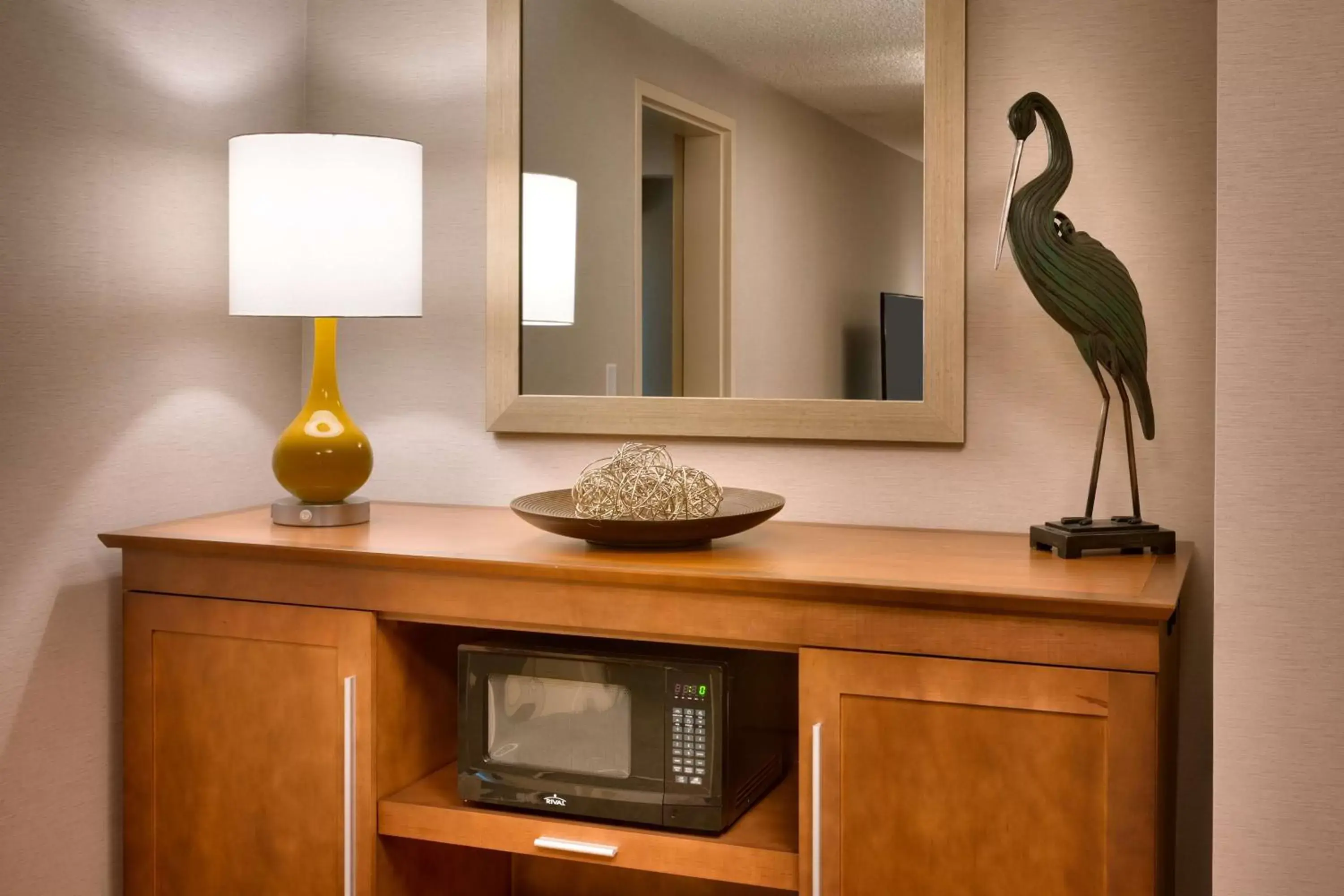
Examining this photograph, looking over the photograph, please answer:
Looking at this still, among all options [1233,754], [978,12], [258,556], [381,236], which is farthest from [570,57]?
[1233,754]

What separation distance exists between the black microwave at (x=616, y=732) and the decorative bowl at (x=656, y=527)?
0.17 meters

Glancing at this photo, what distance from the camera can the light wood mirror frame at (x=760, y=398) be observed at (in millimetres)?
1941

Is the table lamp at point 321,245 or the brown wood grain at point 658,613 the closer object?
the brown wood grain at point 658,613

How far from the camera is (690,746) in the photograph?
1699 mm

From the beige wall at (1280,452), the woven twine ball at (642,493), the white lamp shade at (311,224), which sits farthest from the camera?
the white lamp shade at (311,224)

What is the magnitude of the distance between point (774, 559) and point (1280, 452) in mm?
659

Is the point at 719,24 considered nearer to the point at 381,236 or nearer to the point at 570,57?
the point at 570,57

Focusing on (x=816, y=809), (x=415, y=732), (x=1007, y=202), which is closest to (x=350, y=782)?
(x=415, y=732)

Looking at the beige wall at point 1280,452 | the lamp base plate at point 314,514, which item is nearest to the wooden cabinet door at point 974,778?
the beige wall at point 1280,452

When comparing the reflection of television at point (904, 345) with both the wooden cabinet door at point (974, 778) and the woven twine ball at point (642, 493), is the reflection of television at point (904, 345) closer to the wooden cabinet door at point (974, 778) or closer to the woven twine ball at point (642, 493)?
the woven twine ball at point (642, 493)

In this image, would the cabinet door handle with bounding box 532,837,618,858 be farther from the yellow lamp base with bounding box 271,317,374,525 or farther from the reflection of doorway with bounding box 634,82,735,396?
the reflection of doorway with bounding box 634,82,735,396

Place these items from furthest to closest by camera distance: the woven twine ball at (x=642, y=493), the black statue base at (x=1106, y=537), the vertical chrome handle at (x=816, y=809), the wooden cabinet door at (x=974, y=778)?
the woven twine ball at (x=642, y=493) → the black statue base at (x=1106, y=537) → the vertical chrome handle at (x=816, y=809) → the wooden cabinet door at (x=974, y=778)

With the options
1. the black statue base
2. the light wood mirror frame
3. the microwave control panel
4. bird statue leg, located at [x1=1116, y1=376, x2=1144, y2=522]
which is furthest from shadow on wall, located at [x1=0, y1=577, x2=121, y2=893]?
bird statue leg, located at [x1=1116, y1=376, x2=1144, y2=522]

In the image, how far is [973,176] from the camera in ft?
6.40
